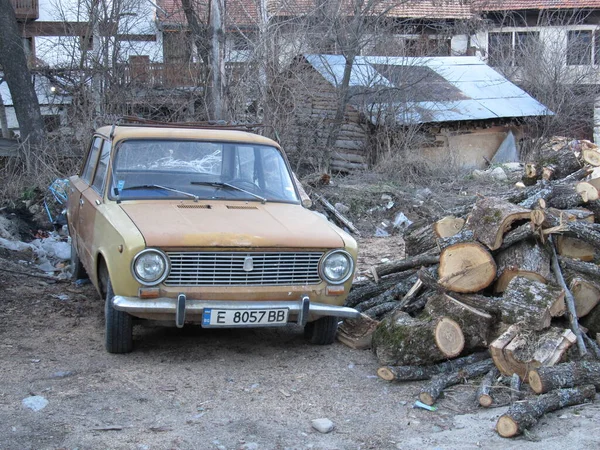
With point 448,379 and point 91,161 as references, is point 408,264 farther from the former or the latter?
point 91,161

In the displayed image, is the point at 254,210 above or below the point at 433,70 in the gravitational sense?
below

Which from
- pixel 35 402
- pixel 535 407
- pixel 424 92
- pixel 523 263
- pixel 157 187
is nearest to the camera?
pixel 535 407

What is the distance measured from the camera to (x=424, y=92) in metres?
18.2

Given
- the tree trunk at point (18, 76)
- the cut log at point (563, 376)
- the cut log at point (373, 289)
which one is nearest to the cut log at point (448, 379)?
the cut log at point (563, 376)

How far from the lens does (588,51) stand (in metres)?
23.3

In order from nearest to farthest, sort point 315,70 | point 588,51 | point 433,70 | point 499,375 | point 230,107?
point 499,375 < point 230,107 < point 315,70 < point 433,70 < point 588,51

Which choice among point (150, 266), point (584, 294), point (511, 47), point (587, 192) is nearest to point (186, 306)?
point (150, 266)

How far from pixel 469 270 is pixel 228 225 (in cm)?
200

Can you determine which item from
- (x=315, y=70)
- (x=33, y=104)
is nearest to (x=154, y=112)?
(x=33, y=104)

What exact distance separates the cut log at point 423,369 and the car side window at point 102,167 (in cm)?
298

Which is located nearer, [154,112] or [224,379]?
[224,379]

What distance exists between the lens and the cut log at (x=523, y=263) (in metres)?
5.88

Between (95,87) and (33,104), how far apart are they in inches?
56.6

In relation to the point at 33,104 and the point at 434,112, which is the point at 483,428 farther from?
the point at 434,112
